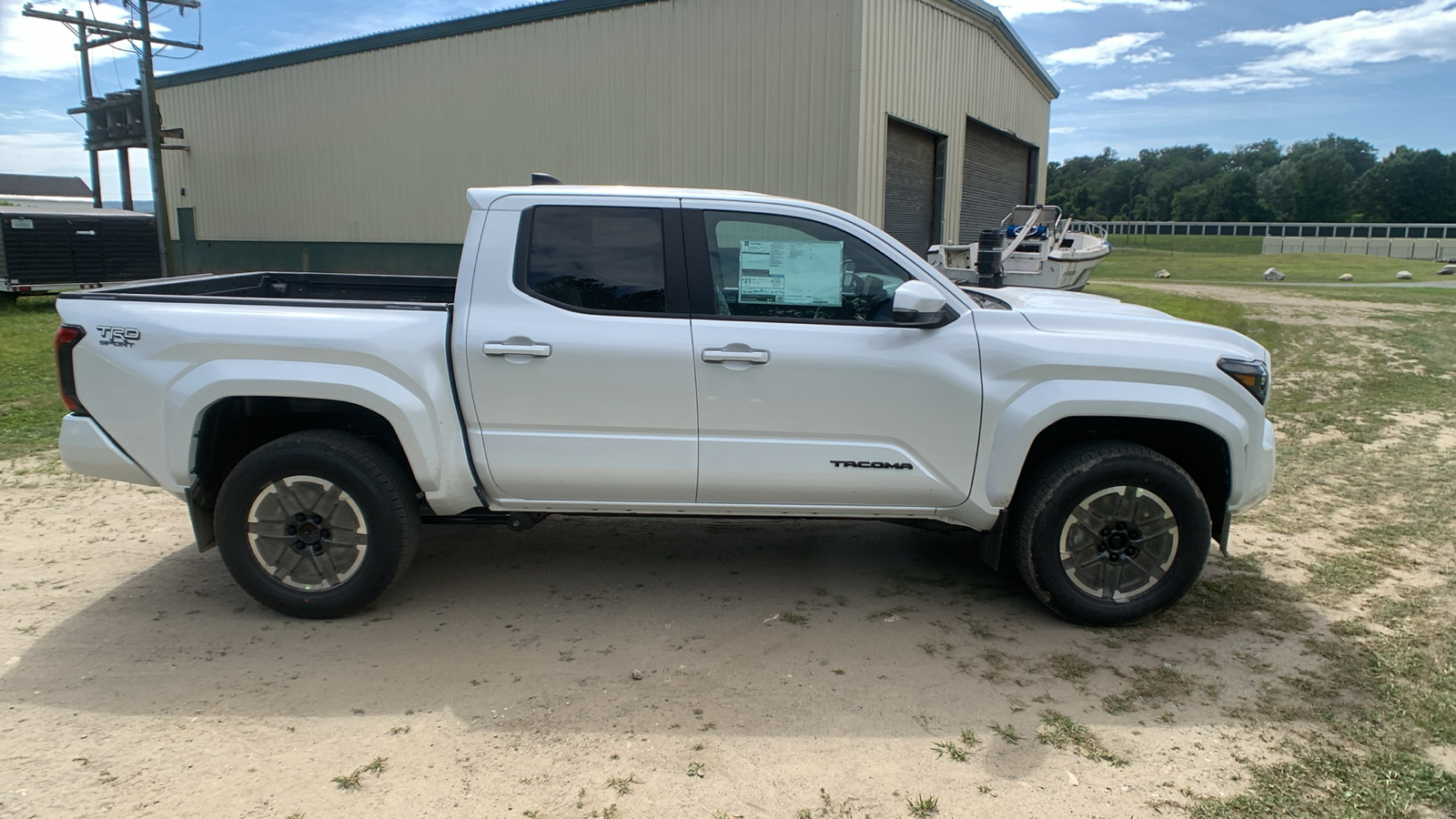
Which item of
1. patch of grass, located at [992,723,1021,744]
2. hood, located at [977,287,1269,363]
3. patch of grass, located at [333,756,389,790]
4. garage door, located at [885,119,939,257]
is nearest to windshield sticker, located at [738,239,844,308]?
hood, located at [977,287,1269,363]

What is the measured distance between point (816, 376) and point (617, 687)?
1488mm

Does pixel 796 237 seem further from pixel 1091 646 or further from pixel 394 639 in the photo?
pixel 394 639

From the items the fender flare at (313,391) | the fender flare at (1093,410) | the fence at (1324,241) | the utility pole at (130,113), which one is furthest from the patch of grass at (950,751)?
the fence at (1324,241)

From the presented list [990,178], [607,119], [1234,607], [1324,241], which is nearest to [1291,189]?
[1324,241]

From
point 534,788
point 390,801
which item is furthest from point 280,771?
point 534,788

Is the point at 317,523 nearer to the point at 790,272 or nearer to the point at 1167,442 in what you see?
the point at 790,272

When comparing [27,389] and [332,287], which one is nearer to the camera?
[332,287]

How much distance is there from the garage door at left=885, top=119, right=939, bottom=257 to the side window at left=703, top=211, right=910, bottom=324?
10082 millimetres

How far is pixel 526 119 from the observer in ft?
52.4

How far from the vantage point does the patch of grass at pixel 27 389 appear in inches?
289

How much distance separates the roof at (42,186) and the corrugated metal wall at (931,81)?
62656 mm

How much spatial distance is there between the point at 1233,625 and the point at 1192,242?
72378 millimetres

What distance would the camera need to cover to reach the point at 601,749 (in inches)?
123

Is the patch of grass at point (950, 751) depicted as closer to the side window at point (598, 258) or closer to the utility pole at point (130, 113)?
the side window at point (598, 258)
